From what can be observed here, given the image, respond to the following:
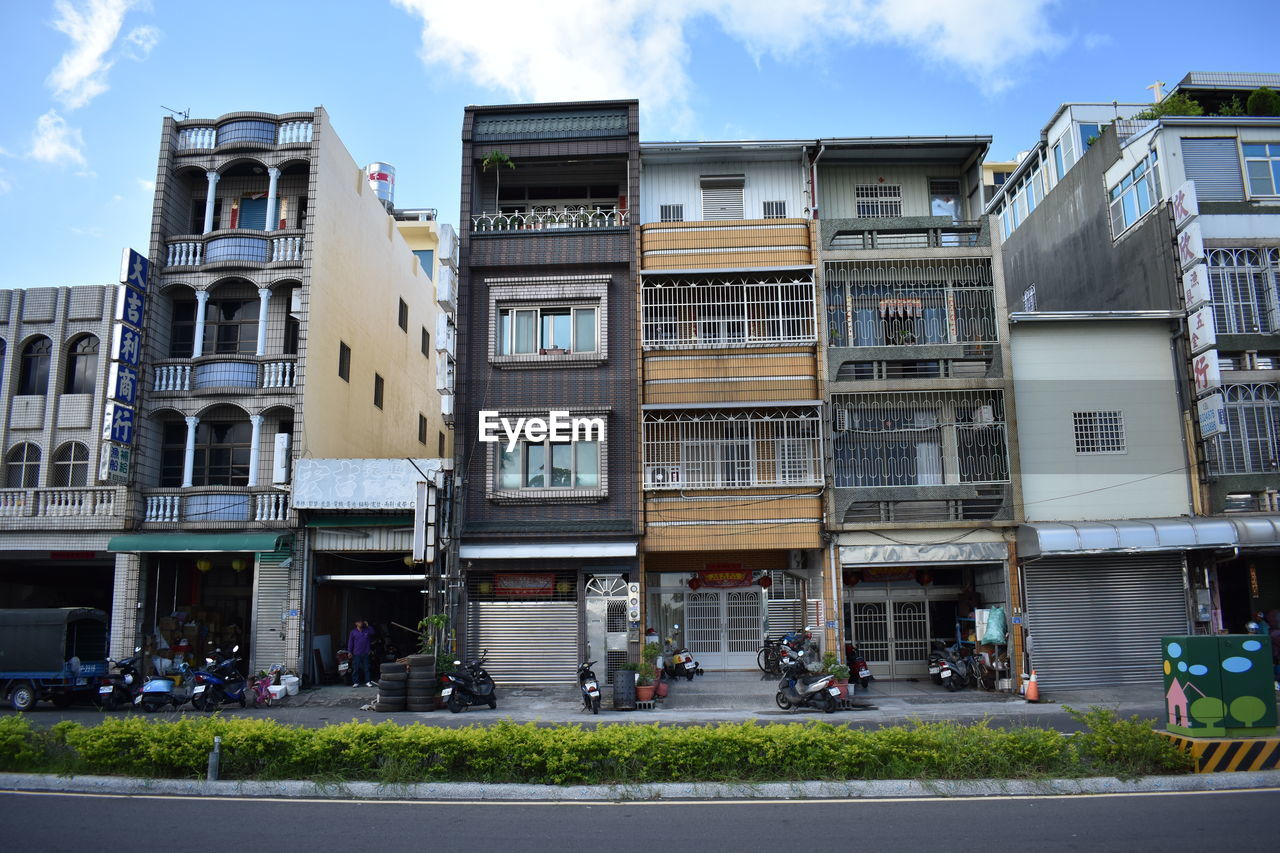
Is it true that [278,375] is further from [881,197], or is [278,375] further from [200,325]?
[881,197]

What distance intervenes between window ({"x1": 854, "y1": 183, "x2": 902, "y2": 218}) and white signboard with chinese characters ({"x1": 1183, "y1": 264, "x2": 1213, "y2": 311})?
710 centimetres

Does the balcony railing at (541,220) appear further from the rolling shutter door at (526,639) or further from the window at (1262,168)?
the window at (1262,168)

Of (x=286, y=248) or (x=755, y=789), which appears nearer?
(x=755, y=789)

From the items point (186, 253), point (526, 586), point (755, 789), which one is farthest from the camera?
point (186, 253)

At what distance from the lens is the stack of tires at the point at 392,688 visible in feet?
59.6

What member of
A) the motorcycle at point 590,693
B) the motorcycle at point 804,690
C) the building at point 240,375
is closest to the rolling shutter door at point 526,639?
the motorcycle at point 590,693

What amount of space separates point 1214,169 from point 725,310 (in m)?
13.0

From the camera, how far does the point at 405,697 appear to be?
719 inches

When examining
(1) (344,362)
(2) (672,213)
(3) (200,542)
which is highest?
(2) (672,213)

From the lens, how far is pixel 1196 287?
21.3 meters

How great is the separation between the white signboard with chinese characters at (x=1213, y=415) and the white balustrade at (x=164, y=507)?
24.9 metres

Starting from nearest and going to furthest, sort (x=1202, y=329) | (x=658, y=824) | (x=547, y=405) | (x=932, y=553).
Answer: (x=658, y=824), (x=1202, y=329), (x=932, y=553), (x=547, y=405)

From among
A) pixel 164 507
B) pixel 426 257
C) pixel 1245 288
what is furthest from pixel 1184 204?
pixel 426 257

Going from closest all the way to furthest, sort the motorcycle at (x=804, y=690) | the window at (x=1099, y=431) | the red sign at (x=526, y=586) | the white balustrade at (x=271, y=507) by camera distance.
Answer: the motorcycle at (x=804, y=690)
the window at (x=1099, y=431)
the red sign at (x=526, y=586)
the white balustrade at (x=271, y=507)
